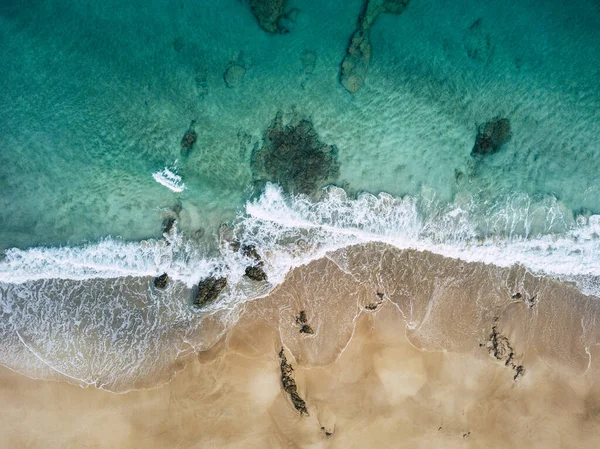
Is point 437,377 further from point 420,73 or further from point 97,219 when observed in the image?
point 97,219

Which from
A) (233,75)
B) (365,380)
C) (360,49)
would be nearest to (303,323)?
(365,380)

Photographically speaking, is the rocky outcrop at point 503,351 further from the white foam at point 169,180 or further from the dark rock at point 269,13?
the dark rock at point 269,13

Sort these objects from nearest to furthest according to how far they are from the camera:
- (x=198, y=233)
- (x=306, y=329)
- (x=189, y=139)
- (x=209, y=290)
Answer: (x=306, y=329), (x=209, y=290), (x=198, y=233), (x=189, y=139)

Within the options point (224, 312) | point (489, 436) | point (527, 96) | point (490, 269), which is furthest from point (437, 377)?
point (527, 96)

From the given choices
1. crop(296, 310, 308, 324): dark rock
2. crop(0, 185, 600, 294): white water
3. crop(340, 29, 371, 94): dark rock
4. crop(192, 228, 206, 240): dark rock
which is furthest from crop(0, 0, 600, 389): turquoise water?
crop(296, 310, 308, 324): dark rock

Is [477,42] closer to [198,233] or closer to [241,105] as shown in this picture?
[241,105]
